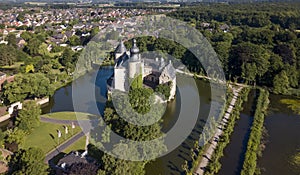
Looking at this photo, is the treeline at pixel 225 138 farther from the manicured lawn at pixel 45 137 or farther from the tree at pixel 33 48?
the tree at pixel 33 48

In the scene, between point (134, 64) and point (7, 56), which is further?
point (7, 56)

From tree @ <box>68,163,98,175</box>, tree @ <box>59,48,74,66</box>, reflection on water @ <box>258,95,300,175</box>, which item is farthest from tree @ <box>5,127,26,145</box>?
tree @ <box>59,48,74,66</box>

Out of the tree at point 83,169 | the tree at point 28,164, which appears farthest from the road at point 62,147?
the tree at point 83,169

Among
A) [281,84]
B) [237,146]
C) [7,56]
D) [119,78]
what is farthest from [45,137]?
[281,84]

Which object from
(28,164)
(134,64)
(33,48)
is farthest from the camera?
(33,48)

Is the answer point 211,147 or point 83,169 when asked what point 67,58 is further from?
point 83,169
